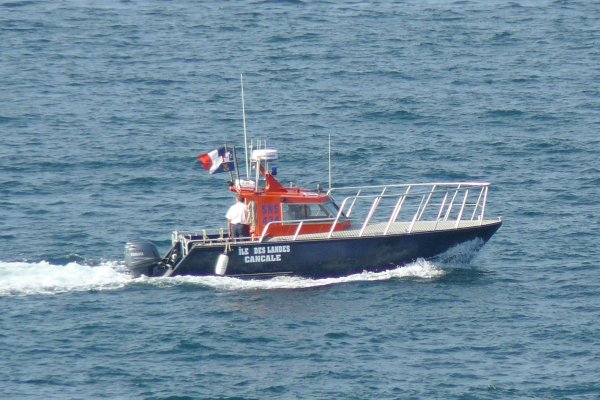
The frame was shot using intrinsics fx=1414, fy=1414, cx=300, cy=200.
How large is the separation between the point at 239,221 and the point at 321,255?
114 inches

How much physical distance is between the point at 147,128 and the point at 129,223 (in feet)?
53.7

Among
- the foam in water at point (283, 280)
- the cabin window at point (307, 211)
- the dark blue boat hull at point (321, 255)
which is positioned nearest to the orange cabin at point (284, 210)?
the cabin window at point (307, 211)

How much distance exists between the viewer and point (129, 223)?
52.1 m

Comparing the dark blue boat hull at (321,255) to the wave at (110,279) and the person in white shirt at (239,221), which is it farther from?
the person in white shirt at (239,221)

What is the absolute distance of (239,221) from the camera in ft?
149

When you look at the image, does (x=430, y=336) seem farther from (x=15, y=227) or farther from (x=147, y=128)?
(x=147, y=128)

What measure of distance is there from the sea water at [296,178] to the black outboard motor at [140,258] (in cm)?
43

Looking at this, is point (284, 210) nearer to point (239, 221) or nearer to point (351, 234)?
point (239, 221)

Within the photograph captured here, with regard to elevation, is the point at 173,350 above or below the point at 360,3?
below

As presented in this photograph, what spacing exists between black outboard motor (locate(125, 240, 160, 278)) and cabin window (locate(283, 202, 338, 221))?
4.44m

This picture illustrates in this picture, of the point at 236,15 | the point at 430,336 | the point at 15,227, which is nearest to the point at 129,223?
the point at 15,227

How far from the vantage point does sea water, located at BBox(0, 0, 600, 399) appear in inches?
1503

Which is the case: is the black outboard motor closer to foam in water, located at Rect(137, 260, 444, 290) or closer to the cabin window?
foam in water, located at Rect(137, 260, 444, 290)

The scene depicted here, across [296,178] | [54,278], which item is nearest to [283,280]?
[54,278]
